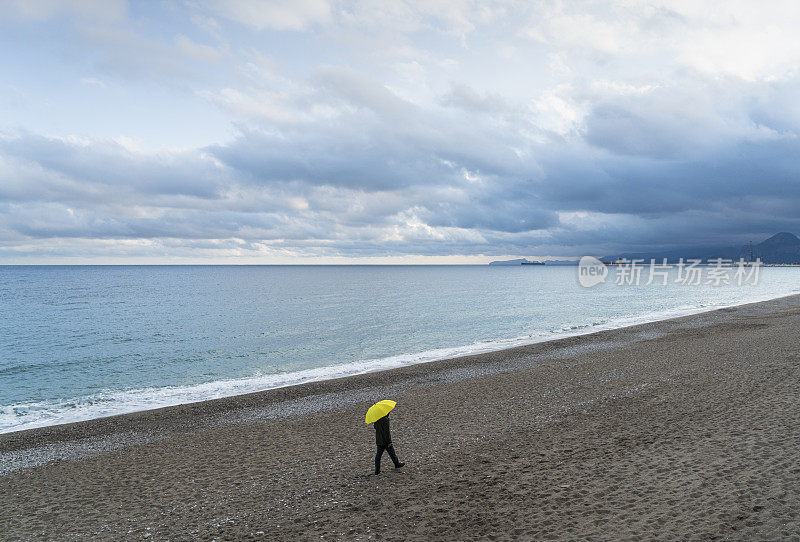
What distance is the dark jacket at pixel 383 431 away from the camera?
33.0ft

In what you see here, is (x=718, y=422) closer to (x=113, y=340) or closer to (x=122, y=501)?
(x=122, y=501)

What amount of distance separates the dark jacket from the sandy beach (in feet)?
3.09

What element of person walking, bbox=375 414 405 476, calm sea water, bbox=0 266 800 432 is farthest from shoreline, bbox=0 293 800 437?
person walking, bbox=375 414 405 476

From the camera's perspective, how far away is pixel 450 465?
11.2 m

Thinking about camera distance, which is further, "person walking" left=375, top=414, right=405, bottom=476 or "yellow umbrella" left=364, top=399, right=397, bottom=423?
"person walking" left=375, top=414, right=405, bottom=476

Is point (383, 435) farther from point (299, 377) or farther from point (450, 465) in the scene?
point (299, 377)

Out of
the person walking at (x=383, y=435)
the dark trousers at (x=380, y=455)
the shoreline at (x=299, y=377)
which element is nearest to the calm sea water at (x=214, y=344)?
the shoreline at (x=299, y=377)

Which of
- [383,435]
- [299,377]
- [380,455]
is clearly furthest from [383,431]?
[299,377]

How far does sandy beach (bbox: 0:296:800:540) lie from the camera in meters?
8.31

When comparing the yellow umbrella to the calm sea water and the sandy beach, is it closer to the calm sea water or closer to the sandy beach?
the sandy beach

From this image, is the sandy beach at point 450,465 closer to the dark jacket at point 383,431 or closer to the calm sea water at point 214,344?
the dark jacket at point 383,431

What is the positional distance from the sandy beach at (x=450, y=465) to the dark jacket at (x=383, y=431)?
94 cm

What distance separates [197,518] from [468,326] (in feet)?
128

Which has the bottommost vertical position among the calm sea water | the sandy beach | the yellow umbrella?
the calm sea water
